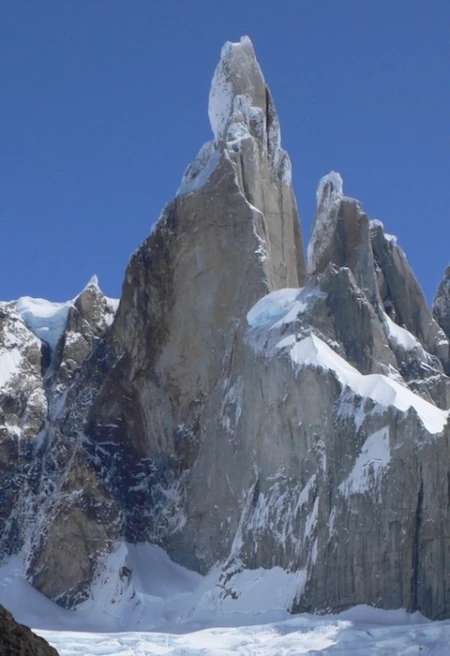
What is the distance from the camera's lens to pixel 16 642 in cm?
1767

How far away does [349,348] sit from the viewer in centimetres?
7762

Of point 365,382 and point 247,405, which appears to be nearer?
point 365,382

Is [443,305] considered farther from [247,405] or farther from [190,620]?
[190,620]

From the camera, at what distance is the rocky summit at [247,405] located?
217 feet

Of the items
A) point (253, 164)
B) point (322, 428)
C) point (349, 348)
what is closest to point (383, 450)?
point (322, 428)

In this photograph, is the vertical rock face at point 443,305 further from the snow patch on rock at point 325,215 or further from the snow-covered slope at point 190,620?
the snow-covered slope at point 190,620

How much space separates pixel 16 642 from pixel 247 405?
5978 cm

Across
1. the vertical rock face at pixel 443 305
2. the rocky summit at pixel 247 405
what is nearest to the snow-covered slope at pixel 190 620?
the rocky summit at pixel 247 405

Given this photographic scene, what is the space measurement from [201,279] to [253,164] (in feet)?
28.0

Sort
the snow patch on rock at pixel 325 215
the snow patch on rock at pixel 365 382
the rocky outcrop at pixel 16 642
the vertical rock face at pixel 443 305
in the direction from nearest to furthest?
the rocky outcrop at pixel 16 642 → the snow patch on rock at pixel 365 382 → the snow patch on rock at pixel 325 215 → the vertical rock face at pixel 443 305

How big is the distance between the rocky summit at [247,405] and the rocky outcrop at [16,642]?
4708 cm

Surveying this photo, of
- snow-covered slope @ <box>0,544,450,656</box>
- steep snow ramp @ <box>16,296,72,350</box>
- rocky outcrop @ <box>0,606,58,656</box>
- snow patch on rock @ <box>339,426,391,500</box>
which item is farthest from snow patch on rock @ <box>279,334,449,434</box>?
rocky outcrop @ <box>0,606,58,656</box>

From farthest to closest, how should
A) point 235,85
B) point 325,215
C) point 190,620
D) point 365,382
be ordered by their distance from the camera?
point 235,85
point 325,215
point 365,382
point 190,620

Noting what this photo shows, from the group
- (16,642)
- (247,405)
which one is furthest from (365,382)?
(16,642)
